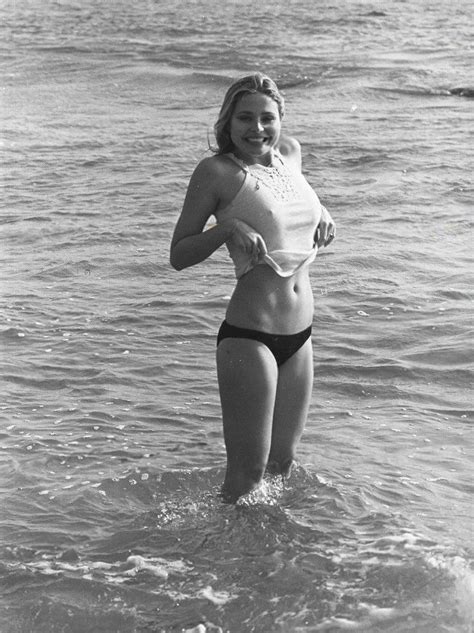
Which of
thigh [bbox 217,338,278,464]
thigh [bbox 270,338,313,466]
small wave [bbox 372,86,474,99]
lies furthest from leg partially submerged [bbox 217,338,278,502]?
small wave [bbox 372,86,474,99]

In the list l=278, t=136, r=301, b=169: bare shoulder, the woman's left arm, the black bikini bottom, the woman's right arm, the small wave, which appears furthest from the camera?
the small wave

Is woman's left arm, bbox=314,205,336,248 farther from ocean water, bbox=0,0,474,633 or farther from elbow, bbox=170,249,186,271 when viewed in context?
ocean water, bbox=0,0,474,633

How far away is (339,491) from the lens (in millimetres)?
5414

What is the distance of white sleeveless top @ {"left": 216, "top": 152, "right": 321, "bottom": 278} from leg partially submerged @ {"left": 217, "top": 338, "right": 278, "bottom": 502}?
330mm

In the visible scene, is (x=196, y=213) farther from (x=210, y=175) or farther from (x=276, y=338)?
(x=276, y=338)

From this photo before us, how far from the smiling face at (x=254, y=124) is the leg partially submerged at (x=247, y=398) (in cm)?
80

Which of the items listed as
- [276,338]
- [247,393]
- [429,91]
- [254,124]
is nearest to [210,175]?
[254,124]

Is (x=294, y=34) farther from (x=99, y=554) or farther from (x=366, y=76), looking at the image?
(x=99, y=554)

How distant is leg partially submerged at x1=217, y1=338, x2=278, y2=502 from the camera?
455 centimetres

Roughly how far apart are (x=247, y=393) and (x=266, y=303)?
14.7 inches

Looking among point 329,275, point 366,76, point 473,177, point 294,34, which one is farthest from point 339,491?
point 294,34

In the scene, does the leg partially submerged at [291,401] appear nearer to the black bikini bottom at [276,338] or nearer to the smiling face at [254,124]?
the black bikini bottom at [276,338]

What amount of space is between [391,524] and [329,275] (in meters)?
4.08

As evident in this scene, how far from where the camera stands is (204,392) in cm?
677
